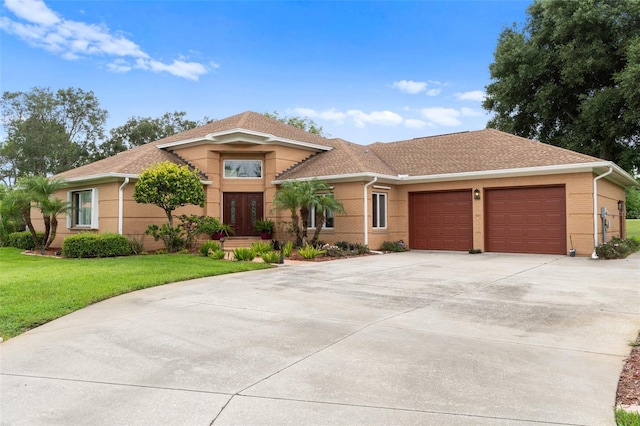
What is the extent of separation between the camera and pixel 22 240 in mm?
18922

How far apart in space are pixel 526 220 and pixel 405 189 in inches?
192

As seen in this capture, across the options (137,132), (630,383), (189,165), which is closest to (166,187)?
(189,165)

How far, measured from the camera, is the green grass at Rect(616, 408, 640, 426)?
295 cm

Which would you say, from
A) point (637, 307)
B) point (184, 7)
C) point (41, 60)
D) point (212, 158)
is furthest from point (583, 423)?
point (41, 60)

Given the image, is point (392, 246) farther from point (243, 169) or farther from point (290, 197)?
point (243, 169)

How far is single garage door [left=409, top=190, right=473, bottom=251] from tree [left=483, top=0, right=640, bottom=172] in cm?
1054

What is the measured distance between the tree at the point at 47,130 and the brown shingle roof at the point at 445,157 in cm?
3095

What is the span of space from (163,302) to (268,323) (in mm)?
2501

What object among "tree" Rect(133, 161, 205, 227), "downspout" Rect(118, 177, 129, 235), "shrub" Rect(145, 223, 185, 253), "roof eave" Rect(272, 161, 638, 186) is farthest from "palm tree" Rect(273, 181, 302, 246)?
"downspout" Rect(118, 177, 129, 235)

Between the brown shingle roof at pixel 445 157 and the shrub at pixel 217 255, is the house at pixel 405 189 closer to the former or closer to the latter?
the brown shingle roof at pixel 445 157

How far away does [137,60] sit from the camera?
2225cm

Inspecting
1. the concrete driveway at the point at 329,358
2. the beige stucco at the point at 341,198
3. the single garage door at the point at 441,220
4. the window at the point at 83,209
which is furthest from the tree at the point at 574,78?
the window at the point at 83,209

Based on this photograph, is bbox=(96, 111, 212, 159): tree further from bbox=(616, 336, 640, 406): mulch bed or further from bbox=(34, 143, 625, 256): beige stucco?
bbox=(616, 336, 640, 406): mulch bed

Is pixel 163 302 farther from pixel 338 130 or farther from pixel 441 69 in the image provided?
pixel 338 130
